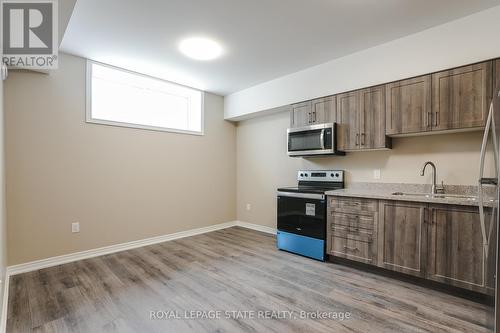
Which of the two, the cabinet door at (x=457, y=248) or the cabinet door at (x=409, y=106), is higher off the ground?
the cabinet door at (x=409, y=106)

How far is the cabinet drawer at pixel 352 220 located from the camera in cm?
277

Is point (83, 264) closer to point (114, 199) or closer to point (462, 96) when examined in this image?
point (114, 199)

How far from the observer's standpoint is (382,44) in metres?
2.89

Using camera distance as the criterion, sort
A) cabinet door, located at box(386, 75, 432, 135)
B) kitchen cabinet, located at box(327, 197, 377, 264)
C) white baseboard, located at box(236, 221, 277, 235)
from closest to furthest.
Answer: cabinet door, located at box(386, 75, 432, 135) → kitchen cabinet, located at box(327, 197, 377, 264) → white baseboard, located at box(236, 221, 277, 235)

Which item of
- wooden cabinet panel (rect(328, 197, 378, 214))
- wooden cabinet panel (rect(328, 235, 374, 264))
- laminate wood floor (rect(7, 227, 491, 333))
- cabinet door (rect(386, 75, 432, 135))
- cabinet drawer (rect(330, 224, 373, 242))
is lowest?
laminate wood floor (rect(7, 227, 491, 333))

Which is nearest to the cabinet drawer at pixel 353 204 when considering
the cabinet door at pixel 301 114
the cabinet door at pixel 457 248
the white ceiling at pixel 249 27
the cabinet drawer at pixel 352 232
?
the cabinet drawer at pixel 352 232

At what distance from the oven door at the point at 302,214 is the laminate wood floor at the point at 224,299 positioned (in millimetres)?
389

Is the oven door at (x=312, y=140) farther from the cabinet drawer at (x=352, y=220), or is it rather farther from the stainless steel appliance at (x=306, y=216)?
the cabinet drawer at (x=352, y=220)

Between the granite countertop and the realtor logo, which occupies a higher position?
the realtor logo

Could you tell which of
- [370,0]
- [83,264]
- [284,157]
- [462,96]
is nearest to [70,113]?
[83,264]

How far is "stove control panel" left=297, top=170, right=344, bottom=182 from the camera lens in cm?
358

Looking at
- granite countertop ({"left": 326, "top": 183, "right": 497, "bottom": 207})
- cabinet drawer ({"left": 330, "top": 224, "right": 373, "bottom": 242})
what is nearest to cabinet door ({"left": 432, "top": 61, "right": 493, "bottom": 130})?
granite countertop ({"left": 326, "top": 183, "right": 497, "bottom": 207})

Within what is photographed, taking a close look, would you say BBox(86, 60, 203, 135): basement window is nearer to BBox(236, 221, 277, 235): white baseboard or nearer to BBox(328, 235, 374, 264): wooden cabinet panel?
BBox(236, 221, 277, 235): white baseboard

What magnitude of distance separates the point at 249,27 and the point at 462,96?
7.14ft
